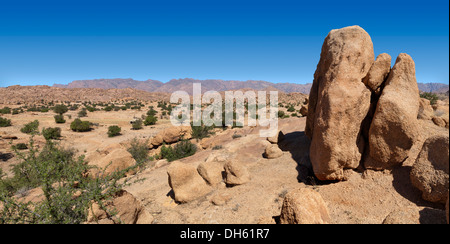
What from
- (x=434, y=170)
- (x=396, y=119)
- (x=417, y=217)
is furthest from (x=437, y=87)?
(x=417, y=217)

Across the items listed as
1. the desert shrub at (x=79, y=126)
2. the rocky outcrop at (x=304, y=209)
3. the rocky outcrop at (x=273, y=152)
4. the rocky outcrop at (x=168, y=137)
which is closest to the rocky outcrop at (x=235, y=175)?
the rocky outcrop at (x=273, y=152)

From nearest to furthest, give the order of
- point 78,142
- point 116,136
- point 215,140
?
point 215,140 → point 78,142 → point 116,136

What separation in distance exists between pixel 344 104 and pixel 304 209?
10.0 ft

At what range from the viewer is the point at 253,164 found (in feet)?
29.7

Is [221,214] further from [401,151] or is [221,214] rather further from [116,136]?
[116,136]

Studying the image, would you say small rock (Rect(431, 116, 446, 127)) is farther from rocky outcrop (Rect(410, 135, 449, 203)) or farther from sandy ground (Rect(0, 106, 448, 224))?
rocky outcrop (Rect(410, 135, 449, 203))

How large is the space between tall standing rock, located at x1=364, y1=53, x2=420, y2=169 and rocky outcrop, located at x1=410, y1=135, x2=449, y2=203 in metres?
0.65

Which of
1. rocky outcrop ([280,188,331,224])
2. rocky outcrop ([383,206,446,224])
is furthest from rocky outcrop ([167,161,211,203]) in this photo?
rocky outcrop ([383,206,446,224])

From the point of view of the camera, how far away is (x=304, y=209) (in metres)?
4.04

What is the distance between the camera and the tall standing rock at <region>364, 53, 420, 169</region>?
4.88 m

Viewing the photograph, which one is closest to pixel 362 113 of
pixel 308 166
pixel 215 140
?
pixel 308 166

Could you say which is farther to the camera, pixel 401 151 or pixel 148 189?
pixel 148 189
